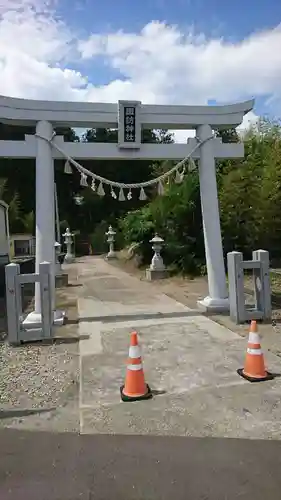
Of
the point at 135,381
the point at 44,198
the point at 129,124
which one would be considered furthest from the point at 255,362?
the point at 129,124

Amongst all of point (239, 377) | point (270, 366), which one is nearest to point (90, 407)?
point (239, 377)

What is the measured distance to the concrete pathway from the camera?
3.39 meters

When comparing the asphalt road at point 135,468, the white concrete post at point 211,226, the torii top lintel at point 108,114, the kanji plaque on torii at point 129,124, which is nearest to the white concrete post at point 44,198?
the torii top lintel at point 108,114

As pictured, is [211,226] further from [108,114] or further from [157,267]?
[157,267]

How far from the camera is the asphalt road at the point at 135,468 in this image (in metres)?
2.52

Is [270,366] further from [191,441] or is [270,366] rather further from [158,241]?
[158,241]

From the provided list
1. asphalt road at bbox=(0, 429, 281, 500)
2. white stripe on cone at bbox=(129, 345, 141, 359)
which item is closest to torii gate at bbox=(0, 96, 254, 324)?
white stripe on cone at bbox=(129, 345, 141, 359)

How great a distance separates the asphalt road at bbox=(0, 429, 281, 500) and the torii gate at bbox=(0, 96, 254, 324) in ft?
12.8

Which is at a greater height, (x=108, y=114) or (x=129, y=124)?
(x=108, y=114)

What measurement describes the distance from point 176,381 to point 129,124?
4.90 metres

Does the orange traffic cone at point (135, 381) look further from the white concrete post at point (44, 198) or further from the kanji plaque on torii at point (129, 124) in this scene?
the kanji plaque on torii at point (129, 124)

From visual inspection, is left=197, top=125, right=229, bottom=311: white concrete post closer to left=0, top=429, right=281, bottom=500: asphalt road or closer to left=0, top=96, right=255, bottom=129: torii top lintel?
left=0, top=96, right=255, bottom=129: torii top lintel

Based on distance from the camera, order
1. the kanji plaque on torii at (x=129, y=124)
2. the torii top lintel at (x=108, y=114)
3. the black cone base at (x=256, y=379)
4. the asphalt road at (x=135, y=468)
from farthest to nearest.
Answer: the kanji plaque on torii at (x=129, y=124)
the torii top lintel at (x=108, y=114)
the black cone base at (x=256, y=379)
the asphalt road at (x=135, y=468)

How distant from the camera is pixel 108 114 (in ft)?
24.8
